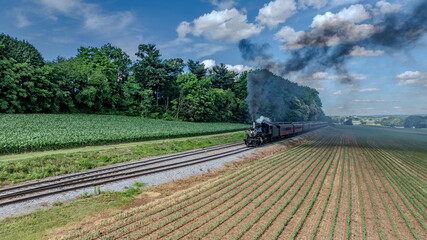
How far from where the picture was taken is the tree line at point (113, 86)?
3675 centimetres

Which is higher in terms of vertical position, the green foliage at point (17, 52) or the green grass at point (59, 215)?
the green foliage at point (17, 52)

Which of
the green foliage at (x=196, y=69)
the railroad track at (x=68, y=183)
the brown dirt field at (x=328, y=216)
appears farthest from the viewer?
the green foliage at (x=196, y=69)

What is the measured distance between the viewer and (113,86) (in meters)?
57.8

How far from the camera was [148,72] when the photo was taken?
190ft

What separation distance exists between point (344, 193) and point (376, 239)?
4791 mm

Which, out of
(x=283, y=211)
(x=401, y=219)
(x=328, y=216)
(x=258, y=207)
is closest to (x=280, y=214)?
(x=283, y=211)

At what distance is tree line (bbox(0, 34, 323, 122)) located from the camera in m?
36.8

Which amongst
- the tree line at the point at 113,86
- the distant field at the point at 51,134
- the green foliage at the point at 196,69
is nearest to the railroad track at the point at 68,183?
the distant field at the point at 51,134

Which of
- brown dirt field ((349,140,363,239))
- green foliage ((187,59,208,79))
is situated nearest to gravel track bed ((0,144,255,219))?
brown dirt field ((349,140,363,239))

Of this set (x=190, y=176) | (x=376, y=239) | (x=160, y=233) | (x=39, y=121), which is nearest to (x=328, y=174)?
(x=376, y=239)

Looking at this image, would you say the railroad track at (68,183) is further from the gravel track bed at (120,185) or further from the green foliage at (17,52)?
the green foliage at (17,52)

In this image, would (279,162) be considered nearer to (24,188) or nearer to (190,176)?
(190,176)

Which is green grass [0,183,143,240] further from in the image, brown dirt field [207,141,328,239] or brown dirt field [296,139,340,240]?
brown dirt field [296,139,340,240]

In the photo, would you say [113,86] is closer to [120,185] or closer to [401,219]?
[120,185]
